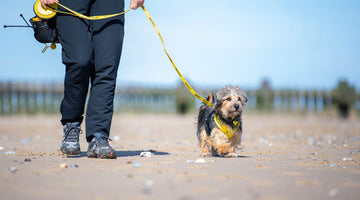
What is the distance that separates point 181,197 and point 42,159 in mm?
2554

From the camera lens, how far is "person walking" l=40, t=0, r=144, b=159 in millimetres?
4645

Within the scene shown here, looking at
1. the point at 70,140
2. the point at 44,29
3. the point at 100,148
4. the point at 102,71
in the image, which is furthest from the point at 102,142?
the point at 44,29

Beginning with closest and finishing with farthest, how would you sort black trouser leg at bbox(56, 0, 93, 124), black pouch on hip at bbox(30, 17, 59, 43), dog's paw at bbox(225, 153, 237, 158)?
black trouser leg at bbox(56, 0, 93, 124) → black pouch on hip at bbox(30, 17, 59, 43) → dog's paw at bbox(225, 153, 237, 158)

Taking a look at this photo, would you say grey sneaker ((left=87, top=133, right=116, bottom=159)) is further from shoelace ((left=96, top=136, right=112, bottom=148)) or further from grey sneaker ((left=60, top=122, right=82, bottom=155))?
grey sneaker ((left=60, top=122, right=82, bottom=155))

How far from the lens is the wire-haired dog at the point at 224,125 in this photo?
5.48 metres

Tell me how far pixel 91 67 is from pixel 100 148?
98 centimetres

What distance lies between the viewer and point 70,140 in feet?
15.9

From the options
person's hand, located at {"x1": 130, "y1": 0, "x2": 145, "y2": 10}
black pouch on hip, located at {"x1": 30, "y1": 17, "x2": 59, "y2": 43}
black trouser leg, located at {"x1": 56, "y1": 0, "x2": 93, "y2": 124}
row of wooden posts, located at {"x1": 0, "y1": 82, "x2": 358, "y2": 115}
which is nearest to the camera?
black trouser leg, located at {"x1": 56, "y1": 0, "x2": 93, "y2": 124}

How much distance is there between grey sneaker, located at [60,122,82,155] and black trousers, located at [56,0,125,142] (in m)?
0.09

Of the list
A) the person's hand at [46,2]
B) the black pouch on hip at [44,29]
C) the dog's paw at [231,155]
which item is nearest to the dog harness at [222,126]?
the dog's paw at [231,155]

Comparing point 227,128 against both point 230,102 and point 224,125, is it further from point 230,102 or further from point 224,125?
point 230,102

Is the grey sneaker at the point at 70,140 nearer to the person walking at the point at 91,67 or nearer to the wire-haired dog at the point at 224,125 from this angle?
the person walking at the point at 91,67

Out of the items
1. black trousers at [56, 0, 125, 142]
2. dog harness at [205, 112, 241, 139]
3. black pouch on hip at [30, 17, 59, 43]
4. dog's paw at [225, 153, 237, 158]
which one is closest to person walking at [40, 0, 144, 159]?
black trousers at [56, 0, 125, 142]

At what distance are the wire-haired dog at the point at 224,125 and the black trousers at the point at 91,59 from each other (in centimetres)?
151
